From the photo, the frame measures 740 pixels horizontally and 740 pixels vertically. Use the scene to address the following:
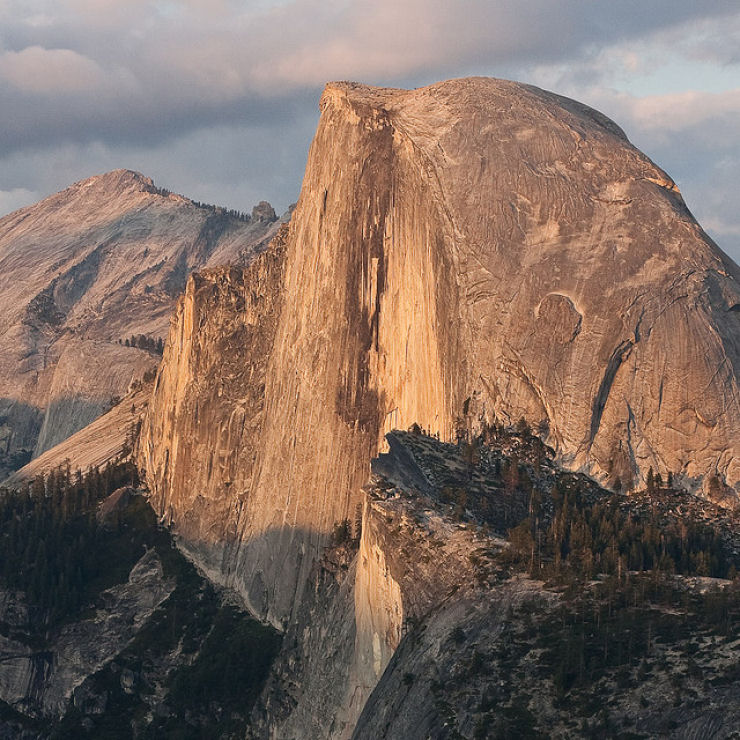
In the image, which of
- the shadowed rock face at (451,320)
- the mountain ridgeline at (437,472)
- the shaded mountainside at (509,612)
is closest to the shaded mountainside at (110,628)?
the mountain ridgeline at (437,472)

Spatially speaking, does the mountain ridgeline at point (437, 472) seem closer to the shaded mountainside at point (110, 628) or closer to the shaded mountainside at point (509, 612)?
the shaded mountainside at point (509, 612)

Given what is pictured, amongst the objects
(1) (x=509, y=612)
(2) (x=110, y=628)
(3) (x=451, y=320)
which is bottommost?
(1) (x=509, y=612)

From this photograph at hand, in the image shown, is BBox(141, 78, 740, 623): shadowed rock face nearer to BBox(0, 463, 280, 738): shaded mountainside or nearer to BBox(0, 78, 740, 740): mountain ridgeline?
BBox(0, 78, 740, 740): mountain ridgeline

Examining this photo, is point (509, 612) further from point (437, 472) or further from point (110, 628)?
point (110, 628)

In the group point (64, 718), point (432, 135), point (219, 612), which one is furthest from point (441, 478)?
point (64, 718)

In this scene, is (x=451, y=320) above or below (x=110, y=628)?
above

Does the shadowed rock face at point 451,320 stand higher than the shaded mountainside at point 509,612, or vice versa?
the shadowed rock face at point 451,320

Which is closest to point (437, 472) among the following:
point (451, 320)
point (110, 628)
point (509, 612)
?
point (451, 320)

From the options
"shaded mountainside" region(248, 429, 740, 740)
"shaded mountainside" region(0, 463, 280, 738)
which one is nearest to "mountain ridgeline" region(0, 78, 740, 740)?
"shaded mountainside" region(248, 429, 740, 740)
